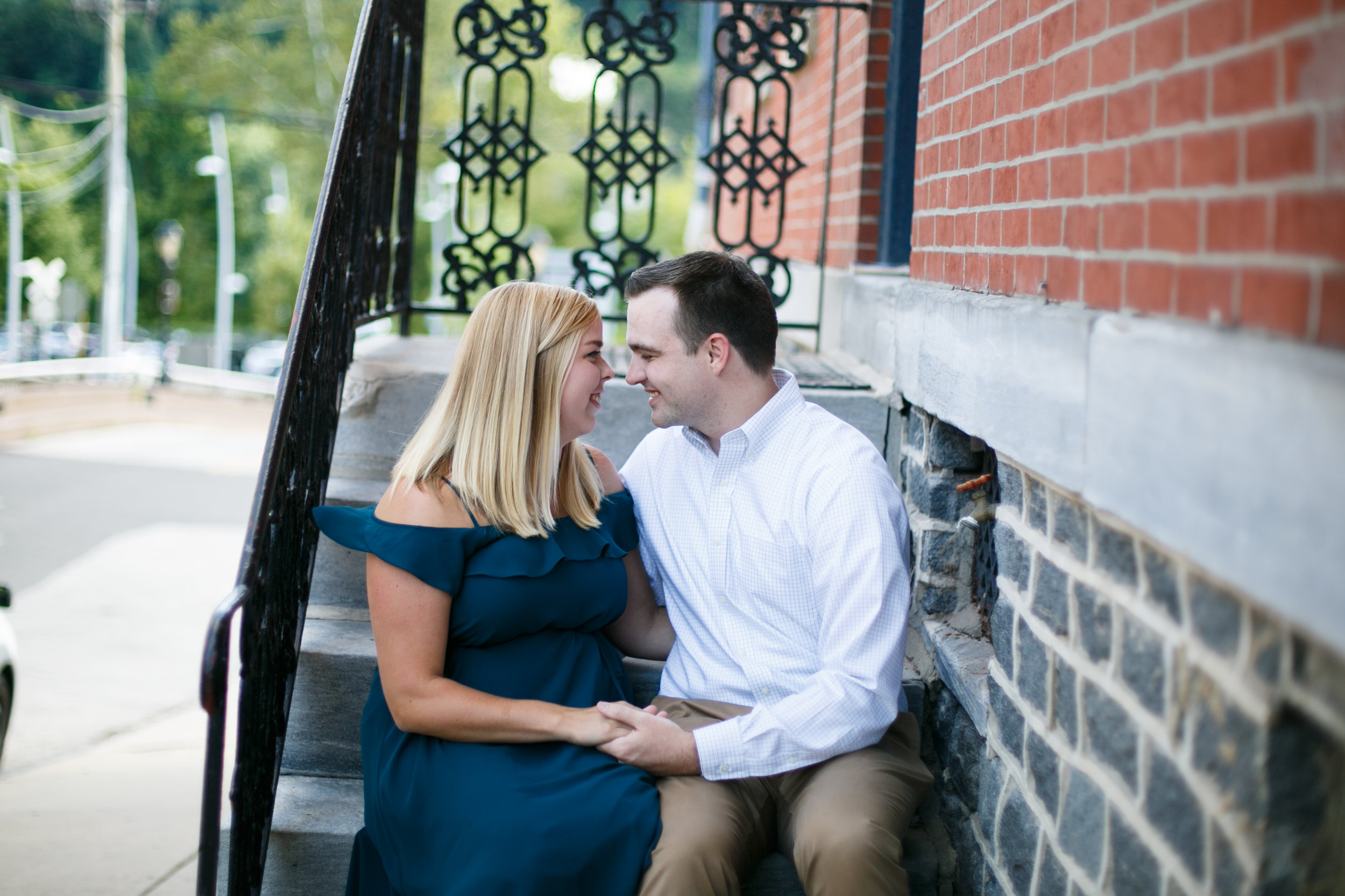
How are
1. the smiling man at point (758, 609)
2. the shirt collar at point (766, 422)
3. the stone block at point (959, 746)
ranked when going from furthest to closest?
the shirt collar at point (766, 422) < the stone block at point (959, 746) < the smiling man at point (758, 609)

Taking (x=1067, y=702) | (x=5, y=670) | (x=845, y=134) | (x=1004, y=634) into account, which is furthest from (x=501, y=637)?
(x=5, y=670)

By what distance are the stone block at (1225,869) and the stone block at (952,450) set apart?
1.65 meters

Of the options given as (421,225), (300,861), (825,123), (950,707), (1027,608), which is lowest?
(300,861)

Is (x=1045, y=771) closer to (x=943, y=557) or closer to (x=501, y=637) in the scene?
(x=943, y=557)

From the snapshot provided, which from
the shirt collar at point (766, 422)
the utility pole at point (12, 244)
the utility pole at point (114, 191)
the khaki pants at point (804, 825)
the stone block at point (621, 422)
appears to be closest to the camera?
the khaki pants at point (804, 825)

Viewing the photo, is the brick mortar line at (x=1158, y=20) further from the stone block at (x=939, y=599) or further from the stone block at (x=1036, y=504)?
the stone block at (x=939, y=599)

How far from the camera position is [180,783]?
15.1 feet

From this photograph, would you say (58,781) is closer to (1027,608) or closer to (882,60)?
(1027,608)

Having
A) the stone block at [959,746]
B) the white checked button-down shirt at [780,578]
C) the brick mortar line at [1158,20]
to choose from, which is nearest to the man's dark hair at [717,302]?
the white checked button-down shirt at [780,578]

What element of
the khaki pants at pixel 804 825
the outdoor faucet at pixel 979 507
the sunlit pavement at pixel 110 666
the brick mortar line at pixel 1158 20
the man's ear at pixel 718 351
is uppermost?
the brick mortar line at pixel 1158 20

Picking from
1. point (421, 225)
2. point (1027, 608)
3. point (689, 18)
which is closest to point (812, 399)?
point (1027, 608)

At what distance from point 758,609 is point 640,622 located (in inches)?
15.6

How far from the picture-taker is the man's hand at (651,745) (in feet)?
7.89

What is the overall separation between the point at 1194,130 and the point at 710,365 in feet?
4.47
